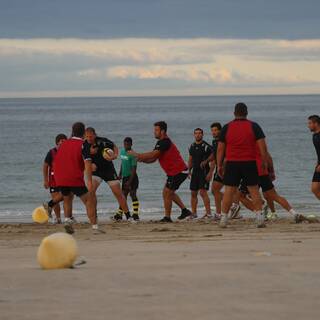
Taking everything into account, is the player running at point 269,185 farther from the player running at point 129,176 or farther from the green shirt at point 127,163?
the green shirt at point 127,163

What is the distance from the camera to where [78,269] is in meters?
8.54

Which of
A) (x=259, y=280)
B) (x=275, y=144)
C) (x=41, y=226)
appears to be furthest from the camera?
(x=275, y=144)

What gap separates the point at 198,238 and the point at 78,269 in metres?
3.24

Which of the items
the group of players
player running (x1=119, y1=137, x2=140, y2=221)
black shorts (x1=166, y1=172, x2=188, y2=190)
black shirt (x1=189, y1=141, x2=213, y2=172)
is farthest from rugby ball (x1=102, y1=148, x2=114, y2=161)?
player running (x1=119, y1=137, x2=140, y2=221)

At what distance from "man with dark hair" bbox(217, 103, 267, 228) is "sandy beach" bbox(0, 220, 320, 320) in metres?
1.50

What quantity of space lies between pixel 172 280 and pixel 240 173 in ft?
17.1

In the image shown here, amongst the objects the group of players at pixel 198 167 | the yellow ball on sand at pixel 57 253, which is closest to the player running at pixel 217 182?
the group of players at pixel 198 167

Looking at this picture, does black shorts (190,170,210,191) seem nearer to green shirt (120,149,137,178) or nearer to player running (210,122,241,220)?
player running (210,122,241,220)

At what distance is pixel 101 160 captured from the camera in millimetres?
14484

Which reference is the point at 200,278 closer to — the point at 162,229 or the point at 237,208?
the point at 162,229

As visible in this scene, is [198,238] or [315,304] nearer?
[315,304]

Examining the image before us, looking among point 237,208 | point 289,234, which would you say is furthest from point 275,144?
point 289,234

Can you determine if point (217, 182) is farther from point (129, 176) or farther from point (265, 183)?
point (129, 176)

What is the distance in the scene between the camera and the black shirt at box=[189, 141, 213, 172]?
1630 cm
